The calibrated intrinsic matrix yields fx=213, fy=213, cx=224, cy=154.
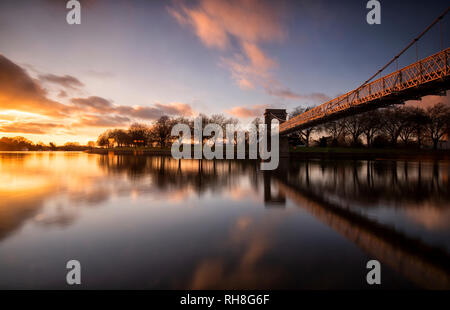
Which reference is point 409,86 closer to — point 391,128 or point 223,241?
point 223,241

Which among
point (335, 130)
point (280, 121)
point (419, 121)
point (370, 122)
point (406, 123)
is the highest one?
point (280, 121)

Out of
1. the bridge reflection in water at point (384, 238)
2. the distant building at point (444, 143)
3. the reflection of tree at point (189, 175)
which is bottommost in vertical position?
the bridge reflection in water at point (384, 238)

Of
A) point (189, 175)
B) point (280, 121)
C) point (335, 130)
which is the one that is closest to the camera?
point (189, 175)

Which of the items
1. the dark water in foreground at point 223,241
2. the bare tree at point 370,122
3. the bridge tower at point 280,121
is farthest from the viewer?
the bare tree at point 370,122

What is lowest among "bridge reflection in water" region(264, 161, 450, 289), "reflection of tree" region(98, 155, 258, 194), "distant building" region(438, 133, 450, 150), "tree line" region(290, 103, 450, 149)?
"bridge reflection in water" region(264, 161, 450, 289)

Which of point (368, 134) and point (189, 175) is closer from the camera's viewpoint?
point (189, 175)

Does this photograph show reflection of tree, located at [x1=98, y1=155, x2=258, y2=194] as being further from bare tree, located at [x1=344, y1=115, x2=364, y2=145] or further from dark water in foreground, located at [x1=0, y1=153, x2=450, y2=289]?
bare tree, located at [x1=344, y1=115, x2=364, y2=145]

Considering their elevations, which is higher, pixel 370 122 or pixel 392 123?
pixel 370 122

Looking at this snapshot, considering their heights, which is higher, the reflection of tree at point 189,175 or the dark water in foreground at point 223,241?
the reflection of tree at point 189,175

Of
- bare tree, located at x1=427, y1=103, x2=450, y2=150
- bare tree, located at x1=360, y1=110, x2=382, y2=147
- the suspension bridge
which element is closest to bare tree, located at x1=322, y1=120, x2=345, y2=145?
bare tree, located at x1=360, y1=110, x2=382, y2=147

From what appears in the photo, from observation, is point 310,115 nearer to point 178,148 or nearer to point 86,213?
point 86,213

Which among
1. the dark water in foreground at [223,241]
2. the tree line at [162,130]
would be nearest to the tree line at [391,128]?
the tree line at [162,130]

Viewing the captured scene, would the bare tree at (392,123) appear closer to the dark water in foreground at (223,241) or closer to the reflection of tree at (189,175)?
the reflection of tree at (189,175)

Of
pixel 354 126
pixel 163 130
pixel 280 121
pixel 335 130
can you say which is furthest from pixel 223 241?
pixel 163 130
